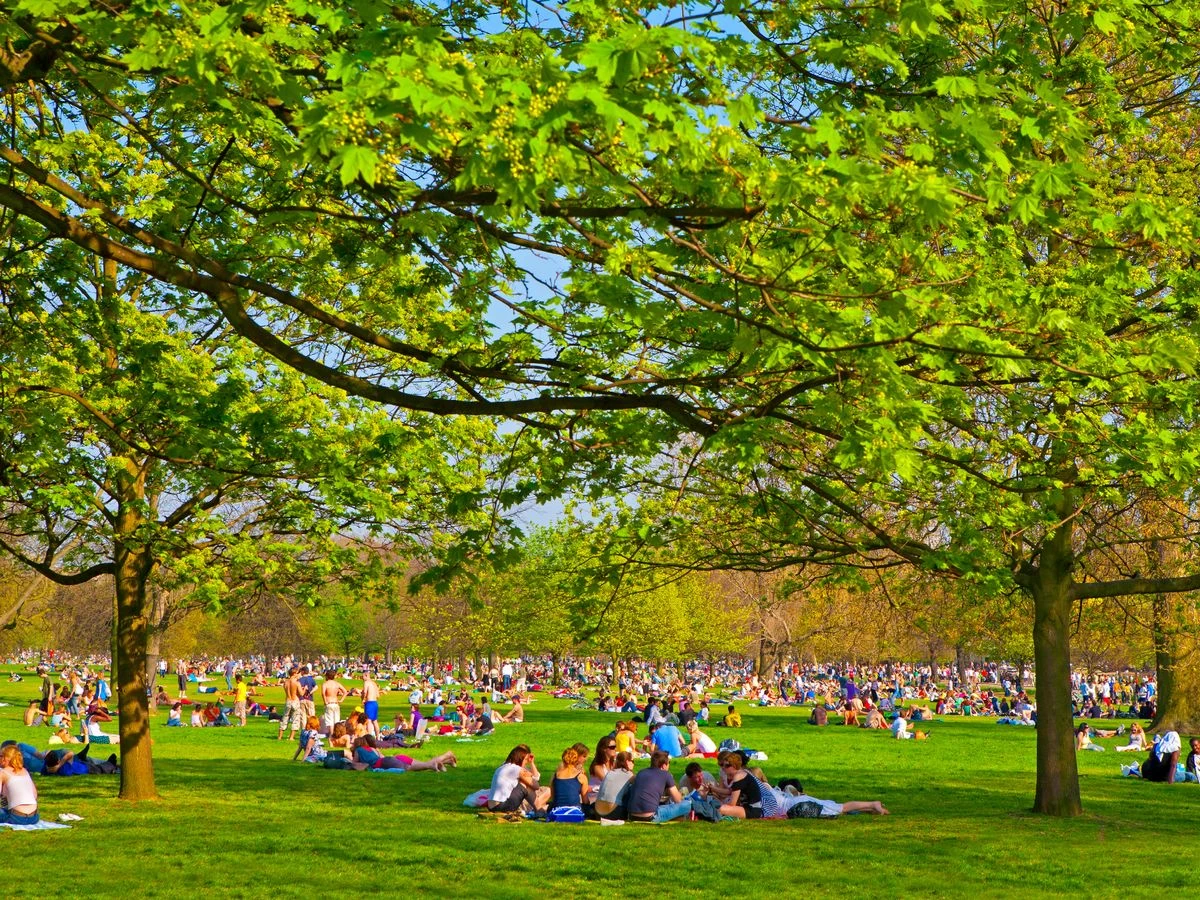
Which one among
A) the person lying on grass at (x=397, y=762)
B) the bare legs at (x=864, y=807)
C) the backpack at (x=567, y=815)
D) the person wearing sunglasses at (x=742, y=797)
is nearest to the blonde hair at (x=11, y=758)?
the backpack at (x=567, y=815)

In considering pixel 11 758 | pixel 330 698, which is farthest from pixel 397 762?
pixel 11 758

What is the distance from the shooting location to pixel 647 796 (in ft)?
53.2

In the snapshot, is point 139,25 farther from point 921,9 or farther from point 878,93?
point 878,93

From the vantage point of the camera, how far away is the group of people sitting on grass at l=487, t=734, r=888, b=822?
16.2 m

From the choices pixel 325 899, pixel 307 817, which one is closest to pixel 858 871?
pixel 325 899

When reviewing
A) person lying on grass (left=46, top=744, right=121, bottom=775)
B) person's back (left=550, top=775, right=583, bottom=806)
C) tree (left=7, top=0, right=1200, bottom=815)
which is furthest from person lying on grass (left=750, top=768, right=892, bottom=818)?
person lying on grass (left=46, top=744, right=121, bottom=775)

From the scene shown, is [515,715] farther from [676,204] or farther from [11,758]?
[676,204]

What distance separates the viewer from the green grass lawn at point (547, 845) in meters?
11.3

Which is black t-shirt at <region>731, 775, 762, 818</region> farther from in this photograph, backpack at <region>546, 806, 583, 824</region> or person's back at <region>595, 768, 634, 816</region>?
backpack at <region>546, 806, 583, 824</region>

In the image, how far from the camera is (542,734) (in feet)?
113

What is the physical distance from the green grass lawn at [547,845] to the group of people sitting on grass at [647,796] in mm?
447

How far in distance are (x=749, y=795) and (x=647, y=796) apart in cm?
146

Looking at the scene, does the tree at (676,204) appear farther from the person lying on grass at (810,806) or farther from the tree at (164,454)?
the person lying on grass at (810,806)

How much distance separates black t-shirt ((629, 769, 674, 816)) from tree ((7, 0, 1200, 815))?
206 inches
